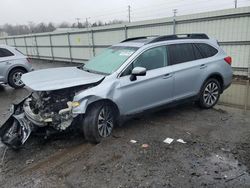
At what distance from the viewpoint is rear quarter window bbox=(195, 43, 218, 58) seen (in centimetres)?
579

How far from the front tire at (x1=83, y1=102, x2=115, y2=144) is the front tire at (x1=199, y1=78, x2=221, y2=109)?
249cm

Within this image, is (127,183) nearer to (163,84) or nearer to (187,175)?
(187,175)

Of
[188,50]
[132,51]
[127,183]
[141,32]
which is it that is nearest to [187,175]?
[127,183]

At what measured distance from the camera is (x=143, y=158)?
12.5 feet

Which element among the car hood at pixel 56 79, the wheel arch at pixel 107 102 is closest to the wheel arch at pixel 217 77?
the wheel arch at pixel 107 102

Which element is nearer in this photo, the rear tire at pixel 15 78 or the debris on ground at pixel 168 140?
the debris on ground at pixel 168 140

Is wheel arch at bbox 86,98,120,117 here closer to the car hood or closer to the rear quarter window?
the car hood

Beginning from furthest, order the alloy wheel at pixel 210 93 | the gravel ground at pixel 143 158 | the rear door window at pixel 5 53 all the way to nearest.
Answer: the rear door window at pixel 5 53 < the alloy wheel at pixel 210 93 < the gravel ground at pixel 143 158

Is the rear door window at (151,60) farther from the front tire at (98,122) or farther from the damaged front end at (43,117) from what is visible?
the damaged front end at (43,117)

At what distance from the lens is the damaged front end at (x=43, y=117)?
4.03 meters

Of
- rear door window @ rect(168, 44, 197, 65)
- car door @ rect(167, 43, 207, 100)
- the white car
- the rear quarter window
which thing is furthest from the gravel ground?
the white car

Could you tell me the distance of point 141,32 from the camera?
41.9ft

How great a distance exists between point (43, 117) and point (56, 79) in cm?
70

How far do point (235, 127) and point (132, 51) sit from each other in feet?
8.42
